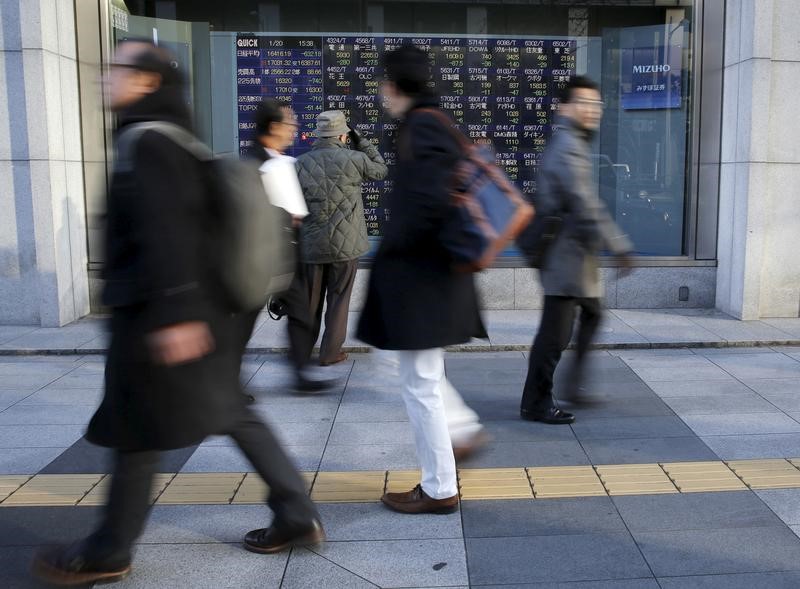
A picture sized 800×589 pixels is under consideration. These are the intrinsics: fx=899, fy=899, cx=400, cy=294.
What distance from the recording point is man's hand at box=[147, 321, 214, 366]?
2.85 m

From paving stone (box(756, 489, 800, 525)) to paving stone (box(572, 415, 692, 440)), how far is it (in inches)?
36.8

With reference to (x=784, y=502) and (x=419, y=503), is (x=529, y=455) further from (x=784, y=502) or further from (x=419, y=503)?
(x=784, y=502)

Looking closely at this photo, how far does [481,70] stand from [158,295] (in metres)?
7.06

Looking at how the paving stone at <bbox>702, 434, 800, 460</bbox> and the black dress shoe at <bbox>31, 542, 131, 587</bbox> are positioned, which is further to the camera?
the paving stone at <bbox>702, 434, 800, 460</bbox>

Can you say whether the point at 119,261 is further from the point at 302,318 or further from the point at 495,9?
the point at 495,9

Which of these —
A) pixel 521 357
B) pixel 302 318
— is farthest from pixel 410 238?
pixel 521 357

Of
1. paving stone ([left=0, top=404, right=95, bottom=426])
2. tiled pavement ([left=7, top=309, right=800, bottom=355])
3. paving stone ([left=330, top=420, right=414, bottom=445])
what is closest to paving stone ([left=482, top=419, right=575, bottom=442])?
paving stone ([left=330, top=420, right=414, bottom=445])

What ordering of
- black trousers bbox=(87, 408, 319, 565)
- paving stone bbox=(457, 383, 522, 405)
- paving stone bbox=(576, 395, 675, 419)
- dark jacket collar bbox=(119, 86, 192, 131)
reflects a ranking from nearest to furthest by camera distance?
dark jacket collar bbox=(119, 86, 192, 131) → black trousers bbox=(87, 408, 319, 565) → paving stone bbox=(576, 395, 675, 419) → paving stone bbox=(457, 383, 522, 405)

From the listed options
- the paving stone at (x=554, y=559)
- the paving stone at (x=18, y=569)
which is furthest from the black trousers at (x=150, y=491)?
the paving stone at (x=554, y=559)

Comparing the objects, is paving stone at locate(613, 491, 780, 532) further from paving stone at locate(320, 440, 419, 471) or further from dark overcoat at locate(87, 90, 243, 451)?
dark overcoat at locate(87, 90, 243, 451)

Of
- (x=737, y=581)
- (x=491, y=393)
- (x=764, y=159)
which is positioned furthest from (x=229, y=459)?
(x=764, y=159)

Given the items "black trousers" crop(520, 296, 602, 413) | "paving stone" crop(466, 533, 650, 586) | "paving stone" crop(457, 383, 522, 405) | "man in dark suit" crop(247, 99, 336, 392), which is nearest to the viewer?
"paving stone" crop(466, 533, 650, 586)

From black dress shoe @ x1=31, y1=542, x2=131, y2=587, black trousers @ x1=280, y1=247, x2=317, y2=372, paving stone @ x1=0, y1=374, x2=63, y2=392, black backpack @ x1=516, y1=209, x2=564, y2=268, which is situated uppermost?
black backpack @ x1=516, y1=209, x2=564, y2=268

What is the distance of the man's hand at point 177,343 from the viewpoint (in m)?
2.85
